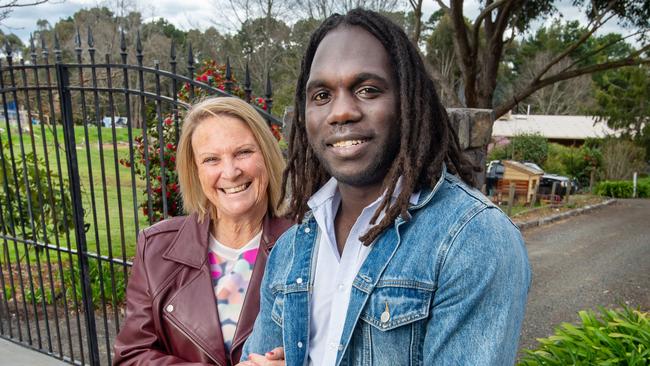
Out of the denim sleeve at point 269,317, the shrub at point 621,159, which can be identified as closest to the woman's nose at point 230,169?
the denim sleeve at point 269,317

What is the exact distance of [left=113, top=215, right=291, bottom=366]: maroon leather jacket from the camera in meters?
1.90

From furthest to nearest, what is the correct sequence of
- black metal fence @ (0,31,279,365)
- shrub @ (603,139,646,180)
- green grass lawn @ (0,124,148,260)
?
shrub @ (603,139,646,180) → green grass lawn @ (0,124,148,260) → black metal fence @ (0,31,279,365)

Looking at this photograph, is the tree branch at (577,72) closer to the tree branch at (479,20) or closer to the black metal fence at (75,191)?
the tree branch at (479,20)

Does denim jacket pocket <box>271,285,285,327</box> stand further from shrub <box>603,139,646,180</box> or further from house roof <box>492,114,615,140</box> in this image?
house roof <box>492,114,615,140</box>

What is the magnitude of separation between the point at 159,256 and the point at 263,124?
64cm

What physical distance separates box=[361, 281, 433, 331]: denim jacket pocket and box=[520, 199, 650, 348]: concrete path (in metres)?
3.50

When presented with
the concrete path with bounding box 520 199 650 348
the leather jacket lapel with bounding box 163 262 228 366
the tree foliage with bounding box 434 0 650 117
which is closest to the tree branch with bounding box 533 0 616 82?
the tree foliage with bounding box 434 0 650 117

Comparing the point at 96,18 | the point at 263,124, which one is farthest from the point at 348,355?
the point at 96,18

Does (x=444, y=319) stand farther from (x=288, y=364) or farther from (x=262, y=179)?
(x=262, y=179)

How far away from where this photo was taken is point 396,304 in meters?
1.07

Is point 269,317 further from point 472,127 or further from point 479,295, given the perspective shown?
point 472,127

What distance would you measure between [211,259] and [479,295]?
1285 millimetres

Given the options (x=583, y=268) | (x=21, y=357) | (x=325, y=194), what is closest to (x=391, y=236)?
(x=325, y=194)

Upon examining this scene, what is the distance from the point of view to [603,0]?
37.2 feet
